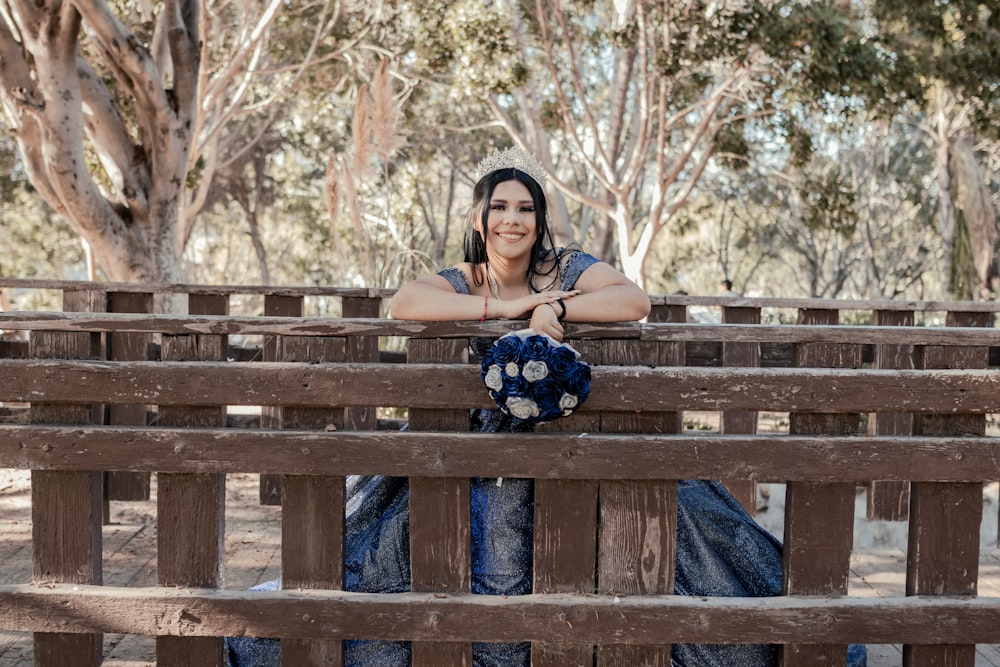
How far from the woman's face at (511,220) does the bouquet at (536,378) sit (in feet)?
3.35

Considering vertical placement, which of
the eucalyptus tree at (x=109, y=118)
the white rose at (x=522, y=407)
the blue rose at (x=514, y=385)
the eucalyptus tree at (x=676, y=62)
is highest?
the eucalyptus tree at (x=676, y=62)

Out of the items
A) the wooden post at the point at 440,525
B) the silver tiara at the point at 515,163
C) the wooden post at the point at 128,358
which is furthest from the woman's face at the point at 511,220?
the wooden post at the point at 128,358

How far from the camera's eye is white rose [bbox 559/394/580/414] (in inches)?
77.8

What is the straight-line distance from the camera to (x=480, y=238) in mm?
3111

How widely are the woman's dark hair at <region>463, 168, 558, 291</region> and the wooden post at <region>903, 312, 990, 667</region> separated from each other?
131cm

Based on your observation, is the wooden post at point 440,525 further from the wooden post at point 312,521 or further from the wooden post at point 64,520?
the wooden post at point 64,520

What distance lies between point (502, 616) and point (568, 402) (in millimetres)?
524

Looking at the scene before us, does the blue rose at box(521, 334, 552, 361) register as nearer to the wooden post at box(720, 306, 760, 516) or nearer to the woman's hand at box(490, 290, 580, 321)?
the woman's hand at box(490, 290, 580, 321)

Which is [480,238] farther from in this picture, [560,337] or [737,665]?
[737,665]

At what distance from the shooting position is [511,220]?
2.98m

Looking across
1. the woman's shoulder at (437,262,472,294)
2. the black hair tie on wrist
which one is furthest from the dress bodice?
the black hair tie on wrist

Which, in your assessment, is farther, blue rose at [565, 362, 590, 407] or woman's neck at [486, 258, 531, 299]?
woman's neck at [486, 258, 531, 299]

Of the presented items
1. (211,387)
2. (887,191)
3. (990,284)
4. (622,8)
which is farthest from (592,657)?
(887,191)

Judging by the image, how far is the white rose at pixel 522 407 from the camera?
196 cm
